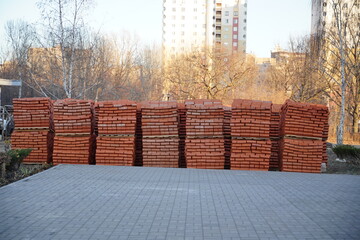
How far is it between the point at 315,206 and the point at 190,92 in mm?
30924

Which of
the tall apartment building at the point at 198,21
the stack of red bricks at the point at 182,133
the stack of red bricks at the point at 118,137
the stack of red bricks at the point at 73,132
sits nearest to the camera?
the stack of red bricks at the point at 118,137

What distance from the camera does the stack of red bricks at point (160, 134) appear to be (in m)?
13.9

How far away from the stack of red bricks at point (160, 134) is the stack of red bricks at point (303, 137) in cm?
396

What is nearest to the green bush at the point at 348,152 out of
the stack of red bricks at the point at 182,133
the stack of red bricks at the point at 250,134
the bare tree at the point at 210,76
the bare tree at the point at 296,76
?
the stack of red bricks at the point at 250,134

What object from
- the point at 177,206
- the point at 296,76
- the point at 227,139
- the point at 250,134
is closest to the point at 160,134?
the point at 227,139

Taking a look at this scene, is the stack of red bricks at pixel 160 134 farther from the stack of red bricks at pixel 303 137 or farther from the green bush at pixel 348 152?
the green bush at pixel 348 152

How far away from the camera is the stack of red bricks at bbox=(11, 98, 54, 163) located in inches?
568

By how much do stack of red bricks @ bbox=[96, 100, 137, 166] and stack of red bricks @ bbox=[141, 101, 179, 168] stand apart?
1.49 ft

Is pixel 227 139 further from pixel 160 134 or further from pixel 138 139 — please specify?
pixel 138 139

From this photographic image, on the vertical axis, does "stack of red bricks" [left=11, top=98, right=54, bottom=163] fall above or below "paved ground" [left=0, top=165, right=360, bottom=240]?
above

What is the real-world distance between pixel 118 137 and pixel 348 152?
9.15 metres

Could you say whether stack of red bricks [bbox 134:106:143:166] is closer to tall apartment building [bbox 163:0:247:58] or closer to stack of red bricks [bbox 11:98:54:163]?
stack of red bricks [bbox 11:98:54:163]

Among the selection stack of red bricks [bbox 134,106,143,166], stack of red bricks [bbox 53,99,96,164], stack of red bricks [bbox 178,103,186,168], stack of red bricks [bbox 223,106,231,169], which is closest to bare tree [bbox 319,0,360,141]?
stack of red bricks [bbox 223,106,231,169]

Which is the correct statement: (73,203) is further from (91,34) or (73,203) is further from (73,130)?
(91,34)
